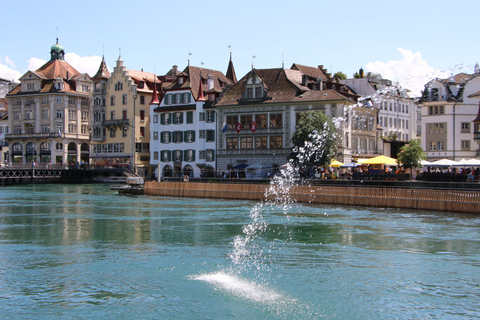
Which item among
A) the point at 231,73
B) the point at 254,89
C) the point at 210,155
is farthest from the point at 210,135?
the point at 231,73

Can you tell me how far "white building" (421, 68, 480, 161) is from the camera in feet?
242

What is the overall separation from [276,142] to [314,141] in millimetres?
8742

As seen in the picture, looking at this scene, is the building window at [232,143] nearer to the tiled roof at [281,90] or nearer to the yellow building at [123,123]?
the tiled roof at [281,90]

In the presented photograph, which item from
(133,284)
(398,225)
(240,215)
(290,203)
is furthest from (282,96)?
(133,284)

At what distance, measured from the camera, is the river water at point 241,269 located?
1658 centimetres

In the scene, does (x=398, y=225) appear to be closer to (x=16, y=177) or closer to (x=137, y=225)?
(x=137, y=225)

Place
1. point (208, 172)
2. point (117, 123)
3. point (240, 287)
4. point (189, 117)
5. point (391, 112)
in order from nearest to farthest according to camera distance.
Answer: point (240, 287) < point (208, 172) < point (189, 117) < point (117, 123) < point (391, 112)

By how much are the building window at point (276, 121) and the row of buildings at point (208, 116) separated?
0.43ft

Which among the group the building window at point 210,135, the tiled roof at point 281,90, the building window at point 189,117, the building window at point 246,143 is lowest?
the building window at point 246,143

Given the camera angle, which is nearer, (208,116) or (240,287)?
(240,287)

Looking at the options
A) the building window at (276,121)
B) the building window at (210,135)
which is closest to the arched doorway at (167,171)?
the building window at (210,135)

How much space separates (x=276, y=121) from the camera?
245 ft

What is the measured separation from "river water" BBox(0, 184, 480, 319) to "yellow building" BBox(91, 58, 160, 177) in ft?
194

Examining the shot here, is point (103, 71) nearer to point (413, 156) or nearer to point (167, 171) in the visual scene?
point (167, 171)
